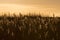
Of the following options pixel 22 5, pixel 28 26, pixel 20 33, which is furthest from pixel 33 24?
pixel 22 5

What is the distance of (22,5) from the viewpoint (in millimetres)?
1992

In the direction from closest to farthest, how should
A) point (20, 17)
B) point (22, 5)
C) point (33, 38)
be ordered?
point (33, 38) < point (20, 17) < point (22, 5)

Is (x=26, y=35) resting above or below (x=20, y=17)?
below

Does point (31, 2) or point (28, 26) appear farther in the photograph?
point (31, 2)

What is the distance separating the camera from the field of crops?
158 centimetres

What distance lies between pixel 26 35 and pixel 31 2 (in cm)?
53

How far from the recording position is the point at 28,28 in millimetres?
1647

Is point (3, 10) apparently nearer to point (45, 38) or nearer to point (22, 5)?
point (22, 5)

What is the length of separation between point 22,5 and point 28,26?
0.39m

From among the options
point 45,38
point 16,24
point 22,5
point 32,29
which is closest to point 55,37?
point 45,38

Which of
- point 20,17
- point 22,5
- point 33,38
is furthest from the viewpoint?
point 22,5

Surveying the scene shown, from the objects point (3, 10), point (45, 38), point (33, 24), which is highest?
point (3, 10)

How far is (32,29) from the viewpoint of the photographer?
1639 millimetres

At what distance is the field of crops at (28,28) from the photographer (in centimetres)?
158
